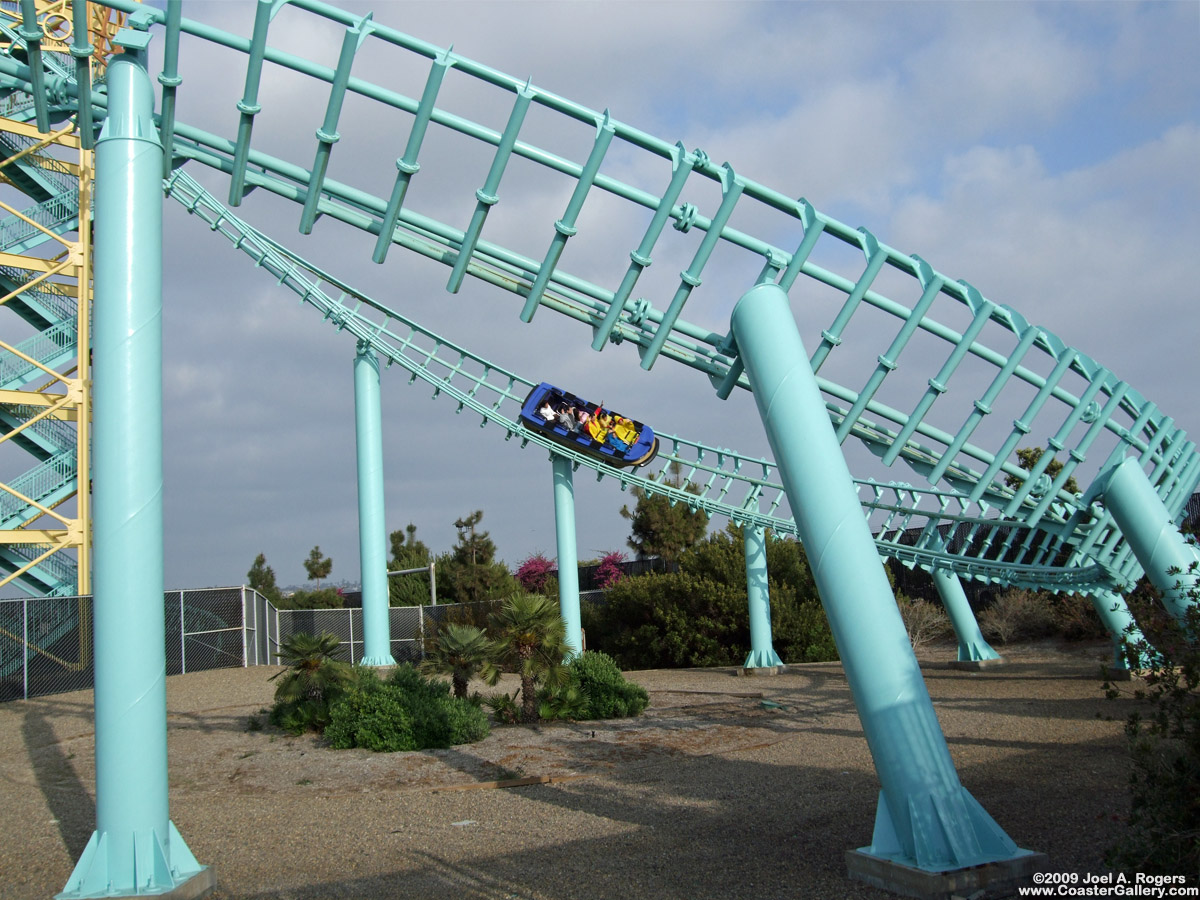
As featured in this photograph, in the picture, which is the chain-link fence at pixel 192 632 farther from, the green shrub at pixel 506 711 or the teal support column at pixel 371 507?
the green shrub at pixel 506 711

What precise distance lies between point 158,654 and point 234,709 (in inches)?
474

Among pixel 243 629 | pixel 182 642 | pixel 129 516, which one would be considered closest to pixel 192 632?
pixel 182 642

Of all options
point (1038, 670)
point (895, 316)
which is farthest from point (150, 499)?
point (1038, 670)

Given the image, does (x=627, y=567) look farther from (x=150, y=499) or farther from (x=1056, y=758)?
(x=150, y=499)

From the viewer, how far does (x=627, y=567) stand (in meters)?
39.5

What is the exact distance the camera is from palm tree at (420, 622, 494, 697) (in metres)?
14.0

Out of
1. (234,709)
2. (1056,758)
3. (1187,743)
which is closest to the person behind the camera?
(1187,743)

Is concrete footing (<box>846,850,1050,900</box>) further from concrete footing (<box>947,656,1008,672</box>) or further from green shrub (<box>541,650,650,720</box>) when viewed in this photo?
concrete footing (<box>947,656,1008,672</box>)

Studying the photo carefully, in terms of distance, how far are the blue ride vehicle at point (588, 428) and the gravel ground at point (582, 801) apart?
7117 millimetres

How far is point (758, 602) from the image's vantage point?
2286 cm

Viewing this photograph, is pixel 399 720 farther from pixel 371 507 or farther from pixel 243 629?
pixel 243 629

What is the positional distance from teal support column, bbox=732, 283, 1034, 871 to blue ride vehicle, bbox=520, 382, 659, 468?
14.1 metres

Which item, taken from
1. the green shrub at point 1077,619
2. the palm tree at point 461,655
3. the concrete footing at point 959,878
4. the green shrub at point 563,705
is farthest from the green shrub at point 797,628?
the concrete footing at point 959,878

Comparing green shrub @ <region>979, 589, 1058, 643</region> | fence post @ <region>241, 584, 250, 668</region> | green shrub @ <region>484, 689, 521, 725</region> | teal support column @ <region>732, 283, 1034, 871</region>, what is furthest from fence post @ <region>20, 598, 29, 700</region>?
green shrub @ <region>979, 589, 1058, 643</region>
